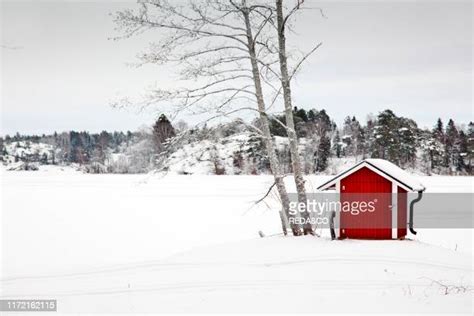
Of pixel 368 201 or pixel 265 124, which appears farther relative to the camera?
pixel 265 124

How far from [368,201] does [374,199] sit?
168 millimetres

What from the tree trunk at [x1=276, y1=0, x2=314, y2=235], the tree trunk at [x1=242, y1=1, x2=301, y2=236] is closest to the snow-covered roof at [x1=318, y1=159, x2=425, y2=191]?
the tree trunk at [x1=276, y1=0, x2=314, y2=235]

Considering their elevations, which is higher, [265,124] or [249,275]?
[265,124]

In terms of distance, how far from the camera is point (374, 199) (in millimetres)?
10977

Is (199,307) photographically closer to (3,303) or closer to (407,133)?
(3,303)

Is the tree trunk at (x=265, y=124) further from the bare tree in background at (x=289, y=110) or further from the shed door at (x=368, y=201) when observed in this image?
the shed door at (x=368, y=201)

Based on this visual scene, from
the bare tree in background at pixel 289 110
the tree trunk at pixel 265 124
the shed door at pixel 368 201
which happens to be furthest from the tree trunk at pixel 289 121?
the shed door at pixel 368 201

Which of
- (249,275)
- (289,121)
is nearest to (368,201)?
(289,121)

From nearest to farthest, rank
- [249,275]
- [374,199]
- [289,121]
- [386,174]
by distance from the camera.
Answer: [249,275] → [386,174] → [374,199] → [289,121]

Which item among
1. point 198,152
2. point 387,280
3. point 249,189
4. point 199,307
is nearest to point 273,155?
point 198,152

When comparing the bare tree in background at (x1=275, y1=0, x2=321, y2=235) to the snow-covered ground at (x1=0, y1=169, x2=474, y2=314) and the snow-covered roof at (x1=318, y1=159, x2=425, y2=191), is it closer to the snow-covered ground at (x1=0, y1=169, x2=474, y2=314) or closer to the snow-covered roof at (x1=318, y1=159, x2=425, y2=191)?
the snow-covered roof at (x1=318, y1=159, x2=425, y2=191)

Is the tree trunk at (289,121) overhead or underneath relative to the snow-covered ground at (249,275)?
overhead

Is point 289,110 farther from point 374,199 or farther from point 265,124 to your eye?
point 374,199

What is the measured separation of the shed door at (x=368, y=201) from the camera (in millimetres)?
10906
